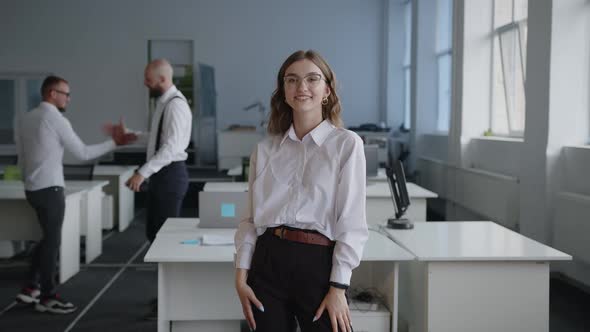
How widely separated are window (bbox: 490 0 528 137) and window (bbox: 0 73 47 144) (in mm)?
7719

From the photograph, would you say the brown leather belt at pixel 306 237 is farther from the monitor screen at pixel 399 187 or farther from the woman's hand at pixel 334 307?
the monitor screen at pixel 399 187

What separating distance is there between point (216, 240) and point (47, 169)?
1714mm

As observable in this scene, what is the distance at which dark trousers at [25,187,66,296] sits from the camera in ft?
14.2

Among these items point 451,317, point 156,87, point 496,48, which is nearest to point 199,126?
point 496,48

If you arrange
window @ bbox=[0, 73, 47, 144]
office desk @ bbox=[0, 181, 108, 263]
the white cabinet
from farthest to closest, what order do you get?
window @ bbox=[0, 73, 47, 144] < the white cabinet < office desk @ bbox=[0, 181, 108, 263]

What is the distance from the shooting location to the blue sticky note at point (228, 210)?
355 cm

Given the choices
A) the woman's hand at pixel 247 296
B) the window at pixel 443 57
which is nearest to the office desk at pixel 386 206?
the woman's hand at pixel 247 296

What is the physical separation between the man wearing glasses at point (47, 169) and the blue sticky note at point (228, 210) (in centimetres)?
144

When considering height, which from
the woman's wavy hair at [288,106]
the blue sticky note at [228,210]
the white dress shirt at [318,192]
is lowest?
the blue sticky note at [228,210]

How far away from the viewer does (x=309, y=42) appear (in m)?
11.2

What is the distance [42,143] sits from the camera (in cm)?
428

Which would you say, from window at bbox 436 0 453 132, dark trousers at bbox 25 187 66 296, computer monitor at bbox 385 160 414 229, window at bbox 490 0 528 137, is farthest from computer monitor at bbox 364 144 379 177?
window at bbox 436 0 453 132

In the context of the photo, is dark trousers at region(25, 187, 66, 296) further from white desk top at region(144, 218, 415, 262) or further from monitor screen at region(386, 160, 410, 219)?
monitor screen at region(386, 160, 410, 219)

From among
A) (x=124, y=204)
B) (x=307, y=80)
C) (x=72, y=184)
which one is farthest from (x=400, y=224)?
(x=124, y=204)
